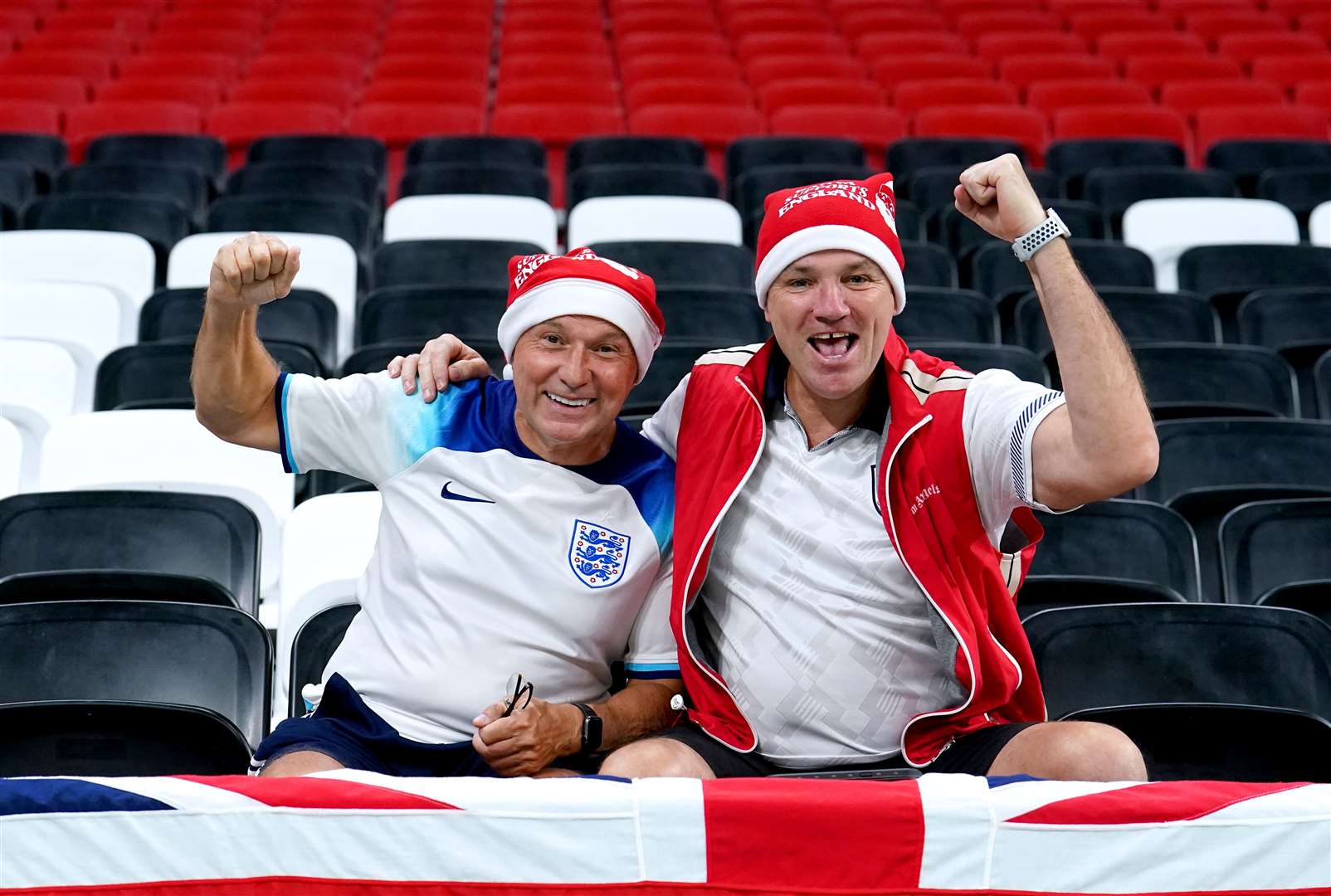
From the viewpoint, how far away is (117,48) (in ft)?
22.5

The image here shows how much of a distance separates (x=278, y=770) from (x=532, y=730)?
0.33 metres

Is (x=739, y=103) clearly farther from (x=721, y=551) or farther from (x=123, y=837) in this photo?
(x=123, y=837)

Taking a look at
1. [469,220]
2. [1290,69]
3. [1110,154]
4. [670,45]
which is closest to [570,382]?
[469,220]

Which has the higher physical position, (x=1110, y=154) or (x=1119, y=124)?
(x=1119, y=124)

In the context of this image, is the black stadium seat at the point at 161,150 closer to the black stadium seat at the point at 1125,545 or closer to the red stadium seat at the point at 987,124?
the red stadium seat at the point at 987,124

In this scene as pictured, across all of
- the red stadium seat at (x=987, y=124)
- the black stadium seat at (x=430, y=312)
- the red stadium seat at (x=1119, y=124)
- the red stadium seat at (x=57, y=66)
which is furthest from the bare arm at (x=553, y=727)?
the red stadium seat at (x=57, y=66)

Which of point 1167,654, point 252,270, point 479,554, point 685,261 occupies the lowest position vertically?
point 1167,654

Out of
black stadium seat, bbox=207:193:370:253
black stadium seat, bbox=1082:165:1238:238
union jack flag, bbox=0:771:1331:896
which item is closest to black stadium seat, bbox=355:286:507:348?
black stadium seat, bbox=207:193:370:253

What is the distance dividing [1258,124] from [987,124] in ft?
4.52

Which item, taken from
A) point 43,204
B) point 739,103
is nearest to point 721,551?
point 43,204

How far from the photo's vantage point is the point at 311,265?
3.82 metres

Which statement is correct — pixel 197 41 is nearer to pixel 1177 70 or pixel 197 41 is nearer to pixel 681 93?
pixel 681 93

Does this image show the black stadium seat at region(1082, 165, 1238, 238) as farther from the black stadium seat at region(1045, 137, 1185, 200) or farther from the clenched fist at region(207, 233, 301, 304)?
the clenched fist at region(207, 233, 301, 304)

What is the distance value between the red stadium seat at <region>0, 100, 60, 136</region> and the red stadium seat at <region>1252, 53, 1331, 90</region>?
6.14 m
